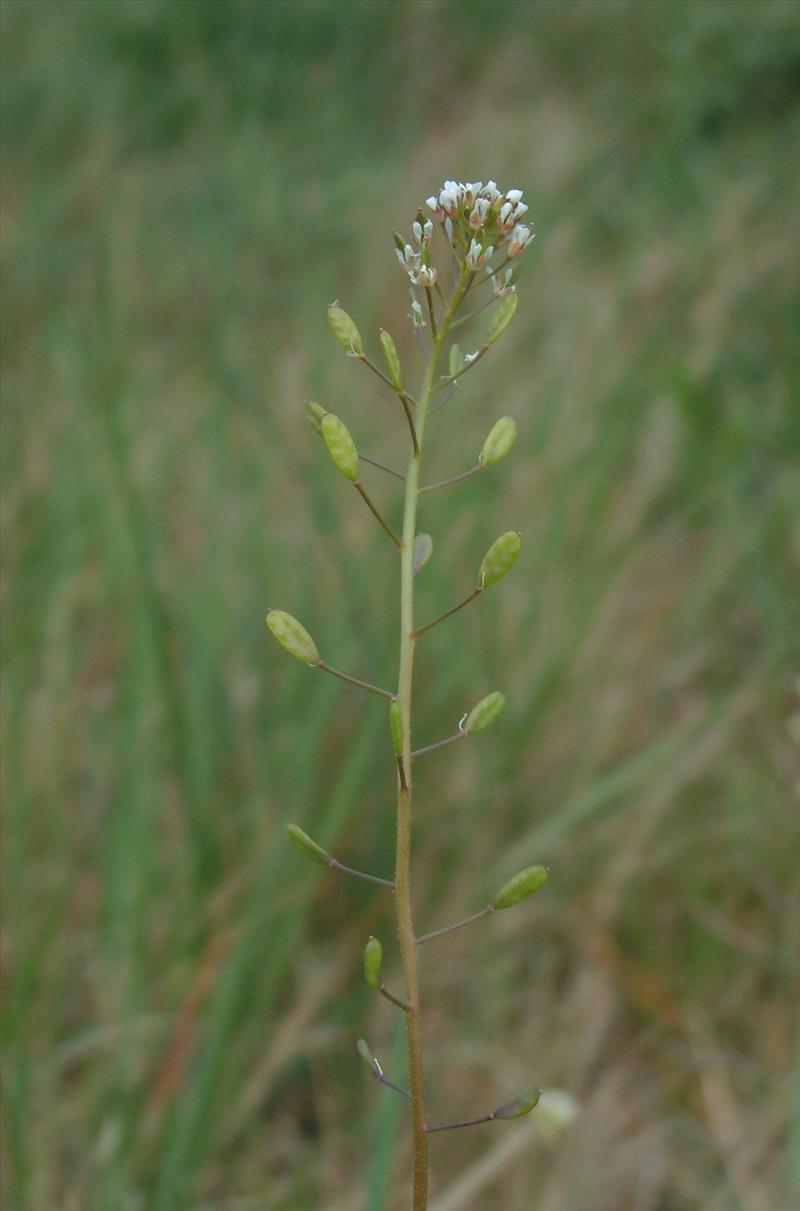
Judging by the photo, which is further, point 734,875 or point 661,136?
point 661,136

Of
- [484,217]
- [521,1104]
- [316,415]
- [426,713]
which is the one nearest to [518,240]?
[484,217]

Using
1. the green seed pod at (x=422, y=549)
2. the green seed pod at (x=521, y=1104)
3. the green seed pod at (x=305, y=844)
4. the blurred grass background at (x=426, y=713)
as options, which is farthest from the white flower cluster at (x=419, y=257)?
the blurred grass background at (x=426, y=713)

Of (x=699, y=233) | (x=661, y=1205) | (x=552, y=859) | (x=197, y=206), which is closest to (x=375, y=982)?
(x=661, y=1205)

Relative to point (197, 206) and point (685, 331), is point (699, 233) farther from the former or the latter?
point (197, 206)

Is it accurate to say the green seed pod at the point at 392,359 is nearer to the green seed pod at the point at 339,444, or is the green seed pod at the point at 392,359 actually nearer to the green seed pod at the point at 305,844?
the green seed pod at the point at 339,444

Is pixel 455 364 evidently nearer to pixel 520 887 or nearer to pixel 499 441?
pixel 499 441

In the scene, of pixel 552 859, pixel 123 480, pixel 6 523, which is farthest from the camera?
pixel 6 523

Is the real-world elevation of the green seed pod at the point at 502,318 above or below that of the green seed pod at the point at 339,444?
above
